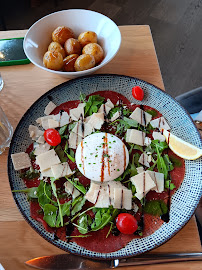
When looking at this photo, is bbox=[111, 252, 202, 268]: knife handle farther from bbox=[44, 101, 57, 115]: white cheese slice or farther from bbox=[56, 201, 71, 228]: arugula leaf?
bbox=[44, 101, 57, 115]: white cheese slice

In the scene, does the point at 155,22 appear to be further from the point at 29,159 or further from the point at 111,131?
the point at 29,159

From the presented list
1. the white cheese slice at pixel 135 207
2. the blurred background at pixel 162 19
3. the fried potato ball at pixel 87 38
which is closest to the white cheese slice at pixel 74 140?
the white cheese slice at pixel 135 207

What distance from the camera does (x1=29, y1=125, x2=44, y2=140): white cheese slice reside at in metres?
1.31

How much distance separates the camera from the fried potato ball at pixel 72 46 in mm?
1438

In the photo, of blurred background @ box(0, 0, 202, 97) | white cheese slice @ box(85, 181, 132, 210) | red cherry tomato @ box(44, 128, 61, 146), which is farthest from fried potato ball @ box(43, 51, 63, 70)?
blurred background @ box(0, 0, 202, 97)

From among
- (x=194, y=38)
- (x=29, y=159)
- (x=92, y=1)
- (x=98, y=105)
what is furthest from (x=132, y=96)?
(x=92, y=1)

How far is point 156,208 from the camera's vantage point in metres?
1.13

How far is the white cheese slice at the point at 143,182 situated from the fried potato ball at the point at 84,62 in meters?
0.63

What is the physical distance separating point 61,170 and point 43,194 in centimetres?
14

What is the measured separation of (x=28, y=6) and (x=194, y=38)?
2166 millimetres

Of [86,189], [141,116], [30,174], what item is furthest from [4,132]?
[141,116]

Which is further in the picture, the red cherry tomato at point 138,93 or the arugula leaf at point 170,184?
the red cherry tomato at point 138,93

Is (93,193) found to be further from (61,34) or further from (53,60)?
(61,34)

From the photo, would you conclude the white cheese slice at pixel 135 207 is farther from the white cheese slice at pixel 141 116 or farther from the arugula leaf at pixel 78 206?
the white cheese slice at pixel 141 116
